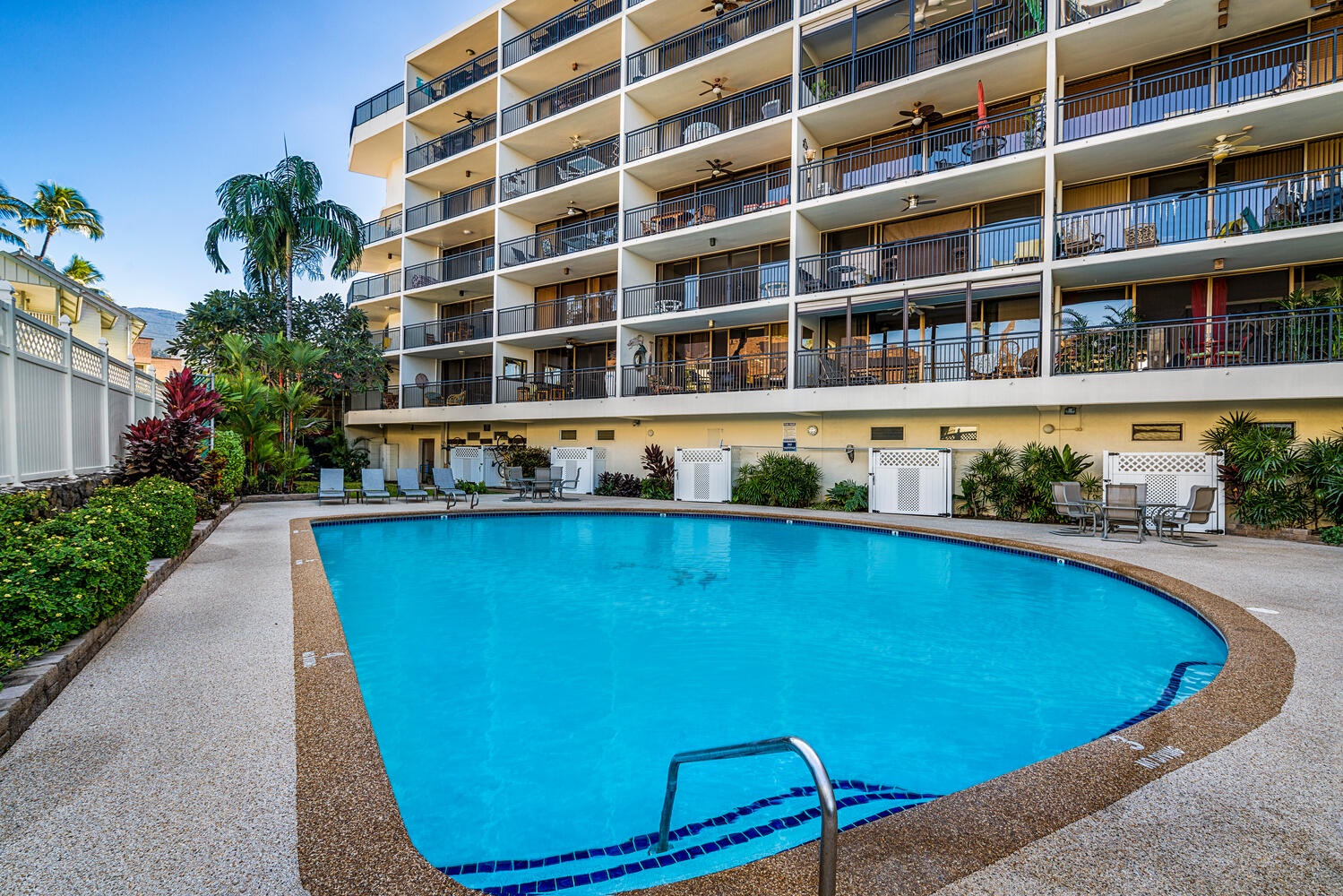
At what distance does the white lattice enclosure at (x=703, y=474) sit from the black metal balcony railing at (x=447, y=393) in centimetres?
807

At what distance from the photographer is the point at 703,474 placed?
57.2 feet

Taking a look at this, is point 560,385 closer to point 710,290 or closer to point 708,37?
point 710,290

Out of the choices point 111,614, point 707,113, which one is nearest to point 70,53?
point 707,113

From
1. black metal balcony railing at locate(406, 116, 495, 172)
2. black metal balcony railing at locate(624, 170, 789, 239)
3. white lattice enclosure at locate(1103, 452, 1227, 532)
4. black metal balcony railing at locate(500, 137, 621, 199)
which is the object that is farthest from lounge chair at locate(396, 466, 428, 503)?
white lattice enclosure at locate(1103, 452, 1227, 532)

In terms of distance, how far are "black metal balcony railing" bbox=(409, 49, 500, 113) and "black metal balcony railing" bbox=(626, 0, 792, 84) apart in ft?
20.2

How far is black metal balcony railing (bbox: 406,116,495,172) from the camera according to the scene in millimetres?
22938

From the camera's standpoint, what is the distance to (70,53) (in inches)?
1125

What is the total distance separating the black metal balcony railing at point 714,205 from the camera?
17.0 metres

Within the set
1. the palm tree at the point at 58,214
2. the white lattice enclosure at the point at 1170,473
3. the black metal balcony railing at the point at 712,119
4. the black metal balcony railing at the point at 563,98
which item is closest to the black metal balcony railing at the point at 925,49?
the black metal balcony railing at the point at 712,119

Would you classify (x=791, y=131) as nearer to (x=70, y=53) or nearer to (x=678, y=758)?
(x=678, y=758)

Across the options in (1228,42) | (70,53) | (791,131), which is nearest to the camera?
(1228,42)

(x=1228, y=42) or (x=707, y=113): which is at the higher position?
(x=707, y=113)

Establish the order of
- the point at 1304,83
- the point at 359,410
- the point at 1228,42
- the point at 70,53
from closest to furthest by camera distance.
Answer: the point at 1304,83 < the point at 1228,42 < the point at 359,410 < the point at 70,53

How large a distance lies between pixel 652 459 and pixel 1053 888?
664 inches
